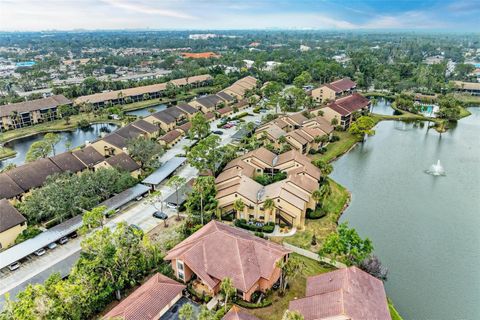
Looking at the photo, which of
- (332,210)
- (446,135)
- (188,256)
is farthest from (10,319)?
(446,135)

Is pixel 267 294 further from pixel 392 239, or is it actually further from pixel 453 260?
pixel 453 260

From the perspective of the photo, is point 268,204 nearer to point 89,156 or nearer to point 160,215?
point 160,215

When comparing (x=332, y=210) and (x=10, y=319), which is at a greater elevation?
(x=10, y=319)

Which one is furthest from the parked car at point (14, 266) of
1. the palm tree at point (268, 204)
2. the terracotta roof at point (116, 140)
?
the terracotta roof at point (116, 140)

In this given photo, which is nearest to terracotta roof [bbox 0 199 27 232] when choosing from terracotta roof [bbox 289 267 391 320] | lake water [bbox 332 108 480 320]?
terracotta roof [bbox 289 267 391 320]

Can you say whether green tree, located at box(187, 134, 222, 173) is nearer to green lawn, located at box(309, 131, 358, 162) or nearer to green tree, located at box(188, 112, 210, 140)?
green tree, located at box(188, 112, 210, 140)
